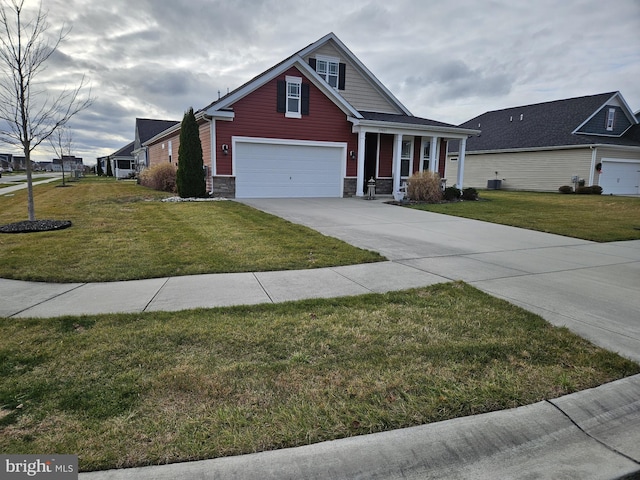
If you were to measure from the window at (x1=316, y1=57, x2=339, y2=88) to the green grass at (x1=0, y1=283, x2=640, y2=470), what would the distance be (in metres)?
18.4

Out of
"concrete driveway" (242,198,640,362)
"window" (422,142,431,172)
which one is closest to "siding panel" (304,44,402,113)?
"window" (422,142,431,172)

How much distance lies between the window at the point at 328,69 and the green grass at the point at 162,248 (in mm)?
12163

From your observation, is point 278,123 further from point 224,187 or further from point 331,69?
point 331,69

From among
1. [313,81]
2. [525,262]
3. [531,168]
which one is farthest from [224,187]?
[531,168]

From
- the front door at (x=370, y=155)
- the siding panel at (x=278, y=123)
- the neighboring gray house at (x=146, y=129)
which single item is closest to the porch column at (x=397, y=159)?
the front door at (x=370, y=155)

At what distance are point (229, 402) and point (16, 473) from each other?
118 centimetres

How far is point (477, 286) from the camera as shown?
18.1 ft

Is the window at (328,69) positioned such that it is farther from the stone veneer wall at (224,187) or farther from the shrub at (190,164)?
the stone veneer wall at (224,187)

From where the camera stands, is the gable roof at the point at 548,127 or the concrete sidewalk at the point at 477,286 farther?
the gable roof at the point at 548,127

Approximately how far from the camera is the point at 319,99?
1791 centimetres

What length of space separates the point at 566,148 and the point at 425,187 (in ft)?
52.9

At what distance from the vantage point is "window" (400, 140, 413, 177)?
2042cm

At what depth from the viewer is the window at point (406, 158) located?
20422 millimetres

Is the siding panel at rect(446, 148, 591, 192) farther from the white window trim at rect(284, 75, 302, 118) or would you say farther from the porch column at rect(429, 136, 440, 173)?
the white window trim at rect(284, 75, 302, 118)
